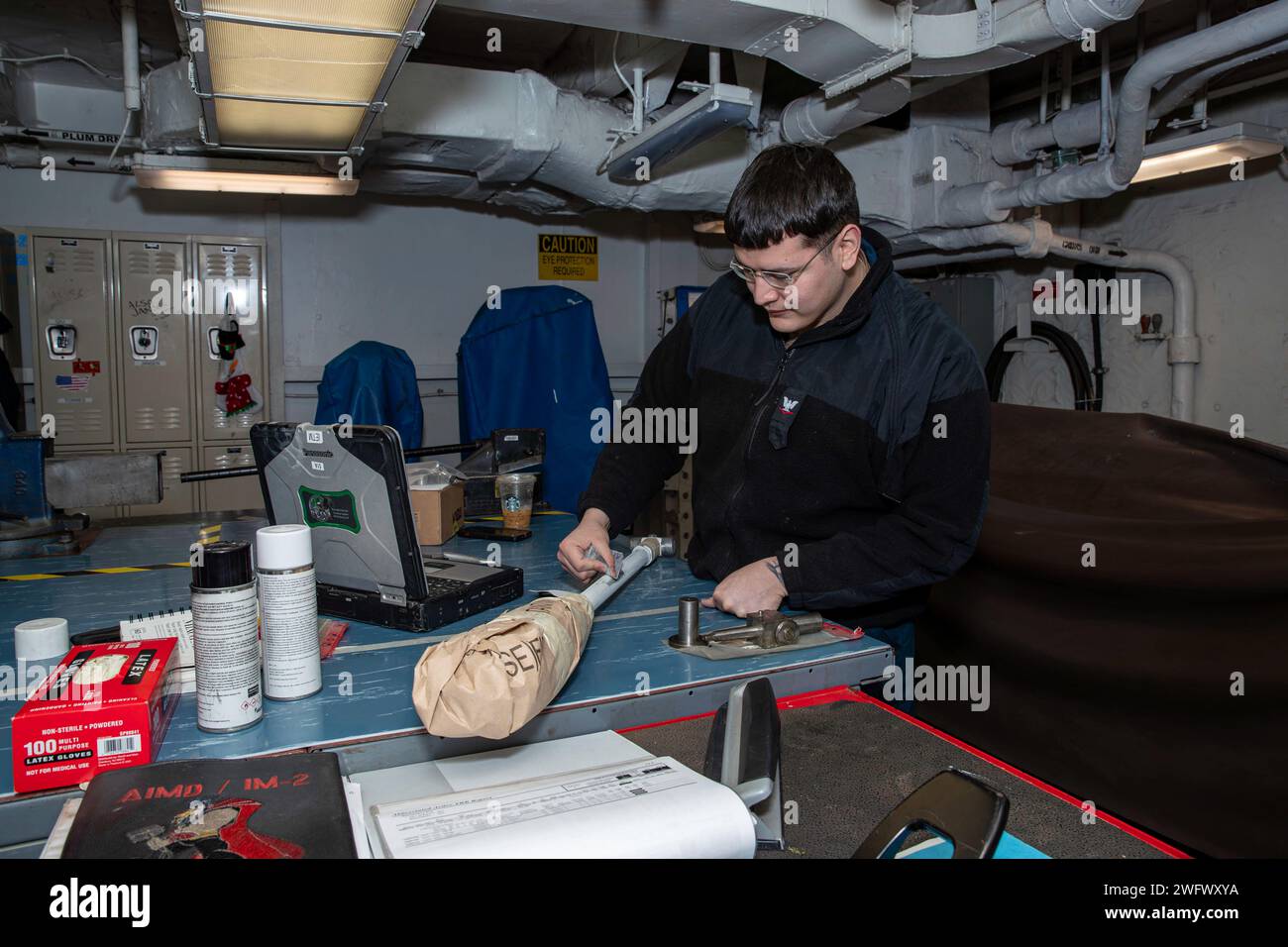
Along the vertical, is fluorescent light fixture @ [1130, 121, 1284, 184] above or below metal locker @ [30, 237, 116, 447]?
above

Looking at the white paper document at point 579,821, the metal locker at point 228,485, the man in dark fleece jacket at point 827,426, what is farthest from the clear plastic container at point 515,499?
the metal locker at point 228,485

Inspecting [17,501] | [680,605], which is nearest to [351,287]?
[17,501]

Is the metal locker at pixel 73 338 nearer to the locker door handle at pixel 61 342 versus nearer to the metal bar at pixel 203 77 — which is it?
the locker door handle at pixel 61 342

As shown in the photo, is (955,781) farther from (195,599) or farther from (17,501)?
(17,501)

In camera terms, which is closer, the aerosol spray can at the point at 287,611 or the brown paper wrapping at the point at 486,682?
the brown paper wrapping at the point at 486,682

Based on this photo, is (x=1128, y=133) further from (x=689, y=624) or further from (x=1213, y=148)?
(x=689, y=624)

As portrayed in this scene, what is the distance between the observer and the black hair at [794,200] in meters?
1.50

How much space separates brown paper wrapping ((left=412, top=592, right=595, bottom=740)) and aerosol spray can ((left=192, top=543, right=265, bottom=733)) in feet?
0.71

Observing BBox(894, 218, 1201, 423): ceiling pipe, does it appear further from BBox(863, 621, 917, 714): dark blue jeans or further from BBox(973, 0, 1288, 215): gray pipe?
BBox(863, 621, 917, 714): dark blue jeans

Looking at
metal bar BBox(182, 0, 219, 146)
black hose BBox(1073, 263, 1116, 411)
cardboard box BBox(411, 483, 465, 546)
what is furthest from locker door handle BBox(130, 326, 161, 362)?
black hose BBox(1073, 263, 1116, 411)

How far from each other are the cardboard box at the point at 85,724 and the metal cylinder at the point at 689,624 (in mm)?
709

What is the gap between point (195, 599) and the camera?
96 cm

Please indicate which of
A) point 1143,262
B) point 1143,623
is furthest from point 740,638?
point 1143,262

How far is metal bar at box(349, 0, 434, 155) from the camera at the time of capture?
1.64 meters
